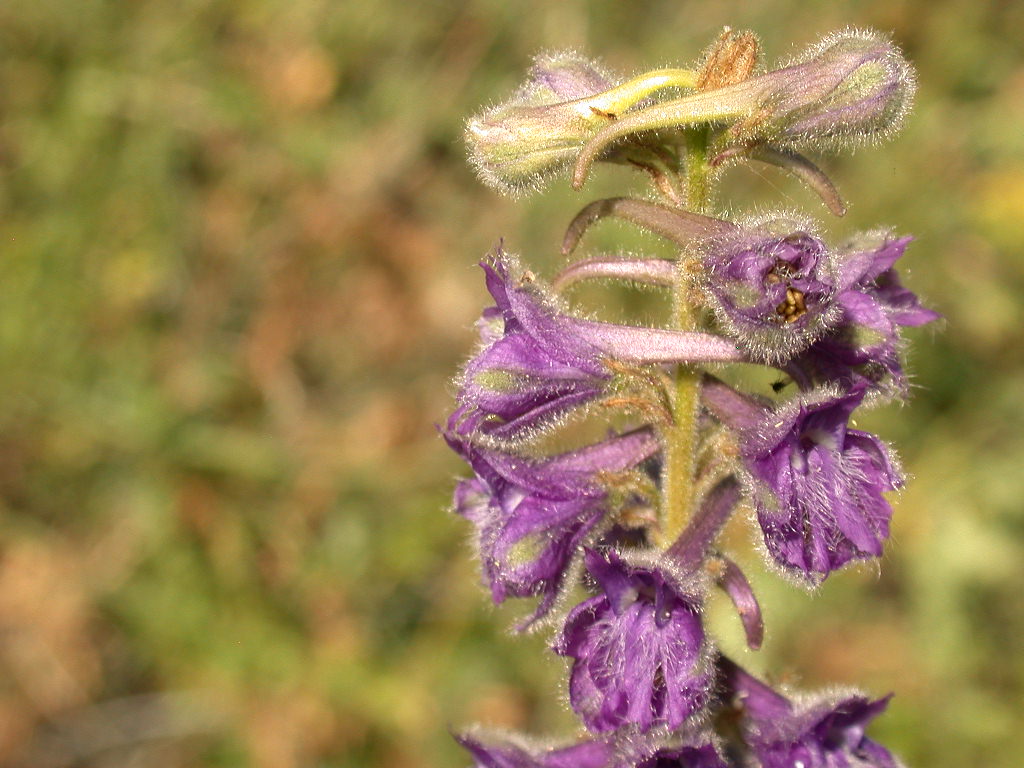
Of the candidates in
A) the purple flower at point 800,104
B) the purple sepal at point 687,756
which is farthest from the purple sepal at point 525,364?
the purple sepal at point 687,756

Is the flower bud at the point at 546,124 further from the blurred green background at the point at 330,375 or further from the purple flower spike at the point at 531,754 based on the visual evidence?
the blurred green background at the point at 330,375

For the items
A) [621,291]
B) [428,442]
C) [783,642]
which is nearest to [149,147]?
[428,442]

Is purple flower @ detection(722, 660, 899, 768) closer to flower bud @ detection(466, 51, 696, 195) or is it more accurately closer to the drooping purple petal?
the drooping purple petal

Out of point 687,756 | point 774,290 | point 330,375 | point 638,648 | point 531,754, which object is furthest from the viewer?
point 330,375

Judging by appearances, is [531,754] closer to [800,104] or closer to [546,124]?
[546,124]

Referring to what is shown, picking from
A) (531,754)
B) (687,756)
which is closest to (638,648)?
(687,756)

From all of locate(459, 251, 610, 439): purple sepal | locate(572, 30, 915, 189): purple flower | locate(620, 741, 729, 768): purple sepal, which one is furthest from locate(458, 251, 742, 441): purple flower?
locate(620, 741, 729, 768): purple sepal
